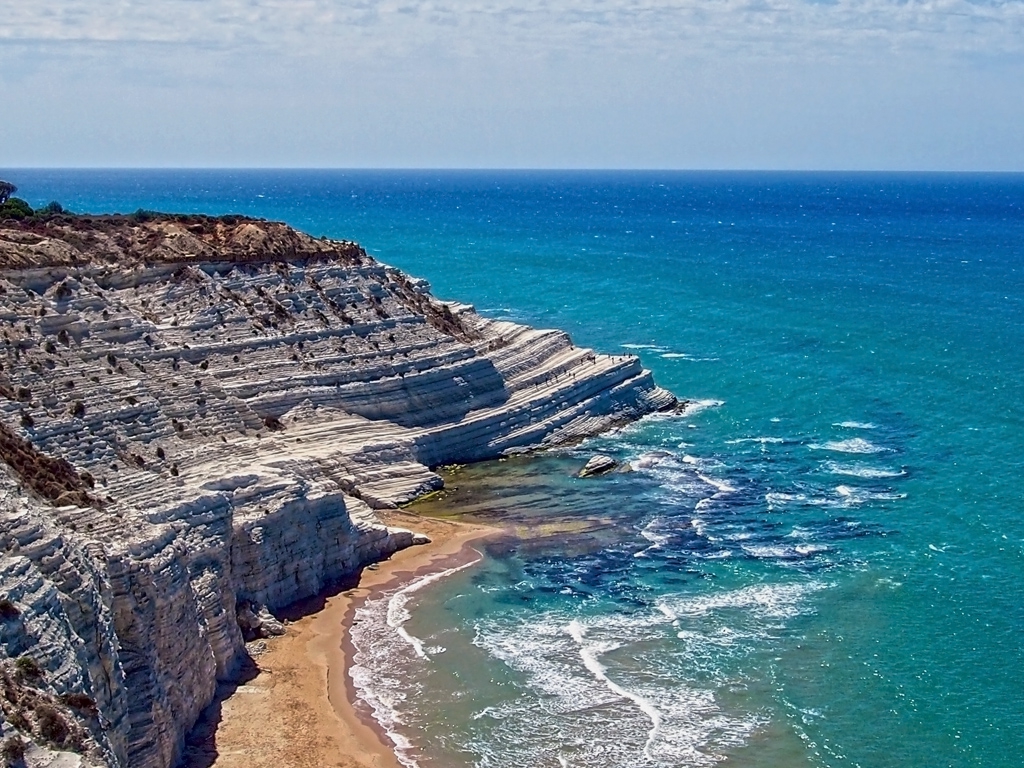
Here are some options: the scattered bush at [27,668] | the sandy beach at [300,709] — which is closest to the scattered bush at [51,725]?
the scattered bush at [27,668]

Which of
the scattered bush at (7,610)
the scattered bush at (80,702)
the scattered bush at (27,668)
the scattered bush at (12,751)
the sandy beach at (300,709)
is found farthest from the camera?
the sandy beach at (300,709)

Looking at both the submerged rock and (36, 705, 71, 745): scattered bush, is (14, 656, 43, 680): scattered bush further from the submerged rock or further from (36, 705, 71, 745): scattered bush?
the submerged rock

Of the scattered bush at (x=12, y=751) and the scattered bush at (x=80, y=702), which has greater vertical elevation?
the scattered bush at (x=12, y=751)

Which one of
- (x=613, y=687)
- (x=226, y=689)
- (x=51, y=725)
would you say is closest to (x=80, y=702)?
(x=51, y=725)

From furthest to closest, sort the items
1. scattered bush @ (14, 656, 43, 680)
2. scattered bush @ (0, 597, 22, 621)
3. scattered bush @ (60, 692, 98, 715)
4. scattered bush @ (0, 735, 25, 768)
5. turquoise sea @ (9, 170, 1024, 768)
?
turquoise sea @ (9, 170, 1024, 768) → scattered bush @ (60, 692, 98, 715) → scattered bush @ (0, 597, 22, 621) → scattered bush @ (14, 656, 43, 680) → scattered bush @ (0, 735, 25, 768)

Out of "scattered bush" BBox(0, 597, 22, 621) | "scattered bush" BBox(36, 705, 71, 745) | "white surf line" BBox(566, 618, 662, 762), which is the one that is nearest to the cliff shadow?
"scattered bush" BBox(36, 705, 71, 745)

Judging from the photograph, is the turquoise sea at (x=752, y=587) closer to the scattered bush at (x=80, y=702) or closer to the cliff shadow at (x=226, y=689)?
the cliff shadow at (x=226, y=689)

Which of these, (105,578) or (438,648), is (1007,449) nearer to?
(438,648)
